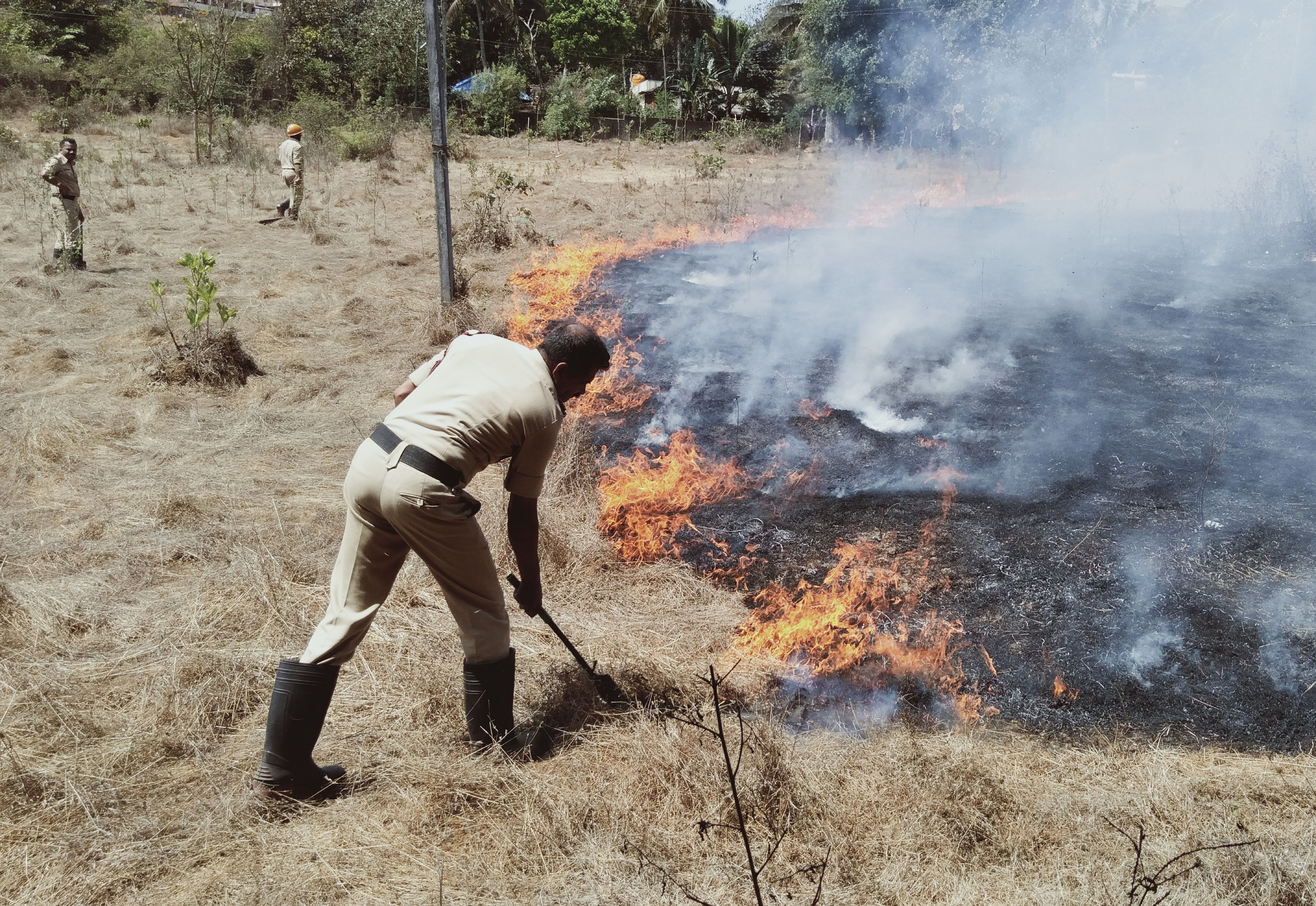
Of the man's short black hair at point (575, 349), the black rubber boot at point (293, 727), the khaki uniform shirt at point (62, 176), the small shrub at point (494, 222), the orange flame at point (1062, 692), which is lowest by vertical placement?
the orange flame at point (1062, 692)

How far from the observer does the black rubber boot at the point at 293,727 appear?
2.56 meters

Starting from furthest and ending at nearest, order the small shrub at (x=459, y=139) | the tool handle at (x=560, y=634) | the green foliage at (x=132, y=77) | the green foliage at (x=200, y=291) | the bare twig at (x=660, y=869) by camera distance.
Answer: the green foliage at (x=132, y=77)
the small shrub at (x=459, y=139)
the green foliage at (x=200, y=291)
the tool handle at (x=560, y=634)
the bare twig at (x=660, y=869)

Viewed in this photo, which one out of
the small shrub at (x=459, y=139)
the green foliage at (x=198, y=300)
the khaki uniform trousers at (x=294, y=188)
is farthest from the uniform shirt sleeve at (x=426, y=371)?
the small shrub at (x=459, y=139)

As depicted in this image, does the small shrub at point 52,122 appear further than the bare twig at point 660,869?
Answer: Yes

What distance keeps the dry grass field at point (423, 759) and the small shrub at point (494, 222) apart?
17.5ft

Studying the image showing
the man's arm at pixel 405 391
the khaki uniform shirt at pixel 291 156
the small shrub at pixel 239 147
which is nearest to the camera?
the man's arm at pixel 405 391

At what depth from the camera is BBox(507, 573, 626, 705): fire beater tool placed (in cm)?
301

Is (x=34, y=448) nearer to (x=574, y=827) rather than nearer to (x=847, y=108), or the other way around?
(x=574, y=827)

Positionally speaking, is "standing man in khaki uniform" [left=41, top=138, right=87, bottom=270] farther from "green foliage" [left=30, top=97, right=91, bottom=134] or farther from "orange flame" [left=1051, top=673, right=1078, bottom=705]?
"green foliage" [left=30, top=97, right=91, bottom=134]

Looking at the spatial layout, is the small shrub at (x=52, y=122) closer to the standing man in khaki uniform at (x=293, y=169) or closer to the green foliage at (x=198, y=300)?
the standing man in khaki uniform at (x=293, y=169)

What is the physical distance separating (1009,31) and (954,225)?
695cm

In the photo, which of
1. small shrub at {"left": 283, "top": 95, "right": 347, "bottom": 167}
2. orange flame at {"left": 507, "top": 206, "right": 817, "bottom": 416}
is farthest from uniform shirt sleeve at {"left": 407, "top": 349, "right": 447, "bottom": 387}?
small shrub at {"left": 283, "top": 95, "right": 347, "bottom": 167}

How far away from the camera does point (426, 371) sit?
2762mm

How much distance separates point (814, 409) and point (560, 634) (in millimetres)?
3157
